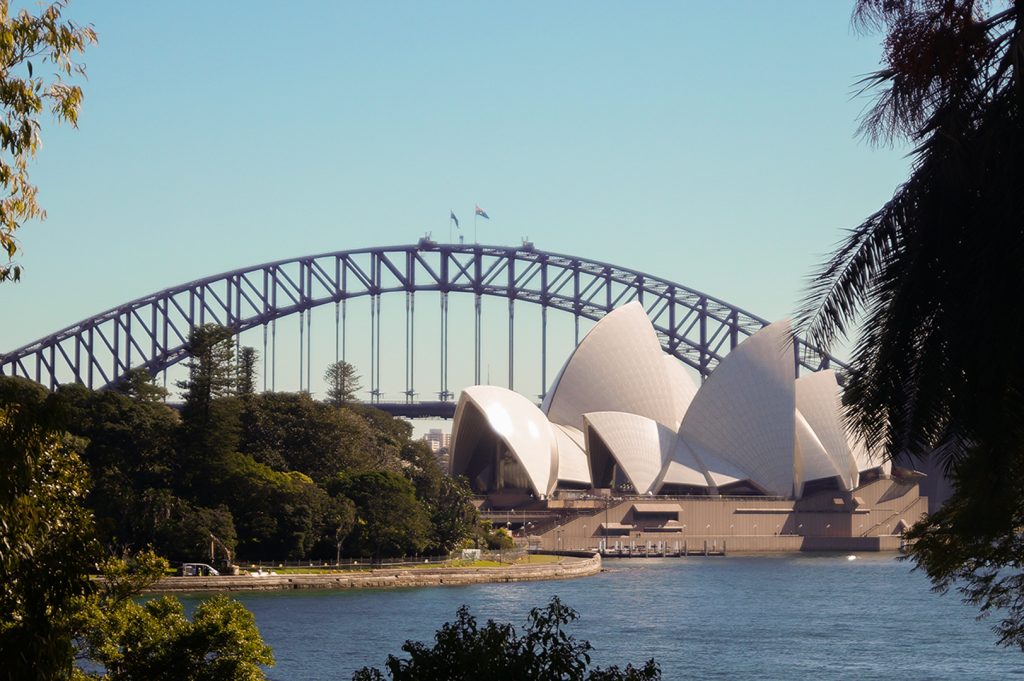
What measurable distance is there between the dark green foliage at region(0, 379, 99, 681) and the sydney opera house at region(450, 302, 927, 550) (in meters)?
78.9

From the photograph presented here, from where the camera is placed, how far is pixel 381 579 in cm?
6188

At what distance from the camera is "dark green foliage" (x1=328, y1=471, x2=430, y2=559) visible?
6581cm

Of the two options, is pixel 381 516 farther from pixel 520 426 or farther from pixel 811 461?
pixel 811 461

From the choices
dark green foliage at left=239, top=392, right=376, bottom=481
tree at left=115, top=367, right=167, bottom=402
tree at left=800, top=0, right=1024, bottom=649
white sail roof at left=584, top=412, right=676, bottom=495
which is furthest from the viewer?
white sail roof at left=584, top=412, right=676, bottom=495

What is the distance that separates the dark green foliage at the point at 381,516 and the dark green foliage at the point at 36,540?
52.5 meters

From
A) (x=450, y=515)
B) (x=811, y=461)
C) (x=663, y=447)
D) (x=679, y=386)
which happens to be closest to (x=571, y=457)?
(x=663, y=447)

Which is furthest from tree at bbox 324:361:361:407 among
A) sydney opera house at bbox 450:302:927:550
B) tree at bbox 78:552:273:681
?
tree at bbox 78:552:273:681

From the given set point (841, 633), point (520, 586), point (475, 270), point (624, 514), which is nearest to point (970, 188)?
point (841, 633)

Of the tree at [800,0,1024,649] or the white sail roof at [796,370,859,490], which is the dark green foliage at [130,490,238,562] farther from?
the tree at [800,0,1024,649]

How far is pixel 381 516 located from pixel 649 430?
33360mm

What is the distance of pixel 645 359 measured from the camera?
320 ft

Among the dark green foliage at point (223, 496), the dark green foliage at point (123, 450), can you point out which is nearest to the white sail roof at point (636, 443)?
the dark green foliage at point (223, 496)

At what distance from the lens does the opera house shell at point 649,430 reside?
305 feet

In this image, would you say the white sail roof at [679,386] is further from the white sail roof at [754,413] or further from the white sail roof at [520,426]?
the white sail roof at [520,426]
